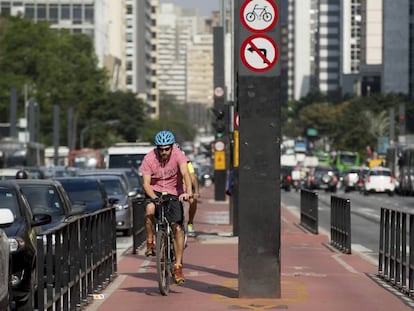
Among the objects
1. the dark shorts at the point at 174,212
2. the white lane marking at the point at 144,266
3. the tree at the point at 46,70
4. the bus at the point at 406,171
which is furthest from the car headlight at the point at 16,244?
the tree at the point at 46,70

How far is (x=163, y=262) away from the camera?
1669 centimetres

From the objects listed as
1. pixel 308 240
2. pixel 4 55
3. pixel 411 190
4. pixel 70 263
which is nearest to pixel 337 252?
pixel 308 240

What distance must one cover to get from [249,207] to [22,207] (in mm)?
2683

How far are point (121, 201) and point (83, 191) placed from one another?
2635mm

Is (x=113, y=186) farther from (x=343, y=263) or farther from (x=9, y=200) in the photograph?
(x=9, y=200)

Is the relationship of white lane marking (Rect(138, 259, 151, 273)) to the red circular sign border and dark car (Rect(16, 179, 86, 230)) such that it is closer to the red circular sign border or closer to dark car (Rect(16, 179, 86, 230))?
dark car (Rect(16, 179, 86, 230))

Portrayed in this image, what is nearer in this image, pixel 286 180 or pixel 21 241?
pixel 21 241

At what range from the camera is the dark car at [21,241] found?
14.5 meters

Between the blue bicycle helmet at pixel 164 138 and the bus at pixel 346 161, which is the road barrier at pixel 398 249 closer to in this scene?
the blue bicycle helmet at pixel 164 138

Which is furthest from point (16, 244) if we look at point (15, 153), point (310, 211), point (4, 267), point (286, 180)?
point (286, 180)

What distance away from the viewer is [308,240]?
30297mm

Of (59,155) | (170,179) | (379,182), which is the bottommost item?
(379,182)

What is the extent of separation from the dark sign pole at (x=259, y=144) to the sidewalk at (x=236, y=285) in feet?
1.87

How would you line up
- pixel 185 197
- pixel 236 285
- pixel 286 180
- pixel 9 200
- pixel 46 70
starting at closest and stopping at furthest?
pixel 185 197 < pixel 9 200 < pixel 236 285 < pixel 286 180 < pixel 46 70
